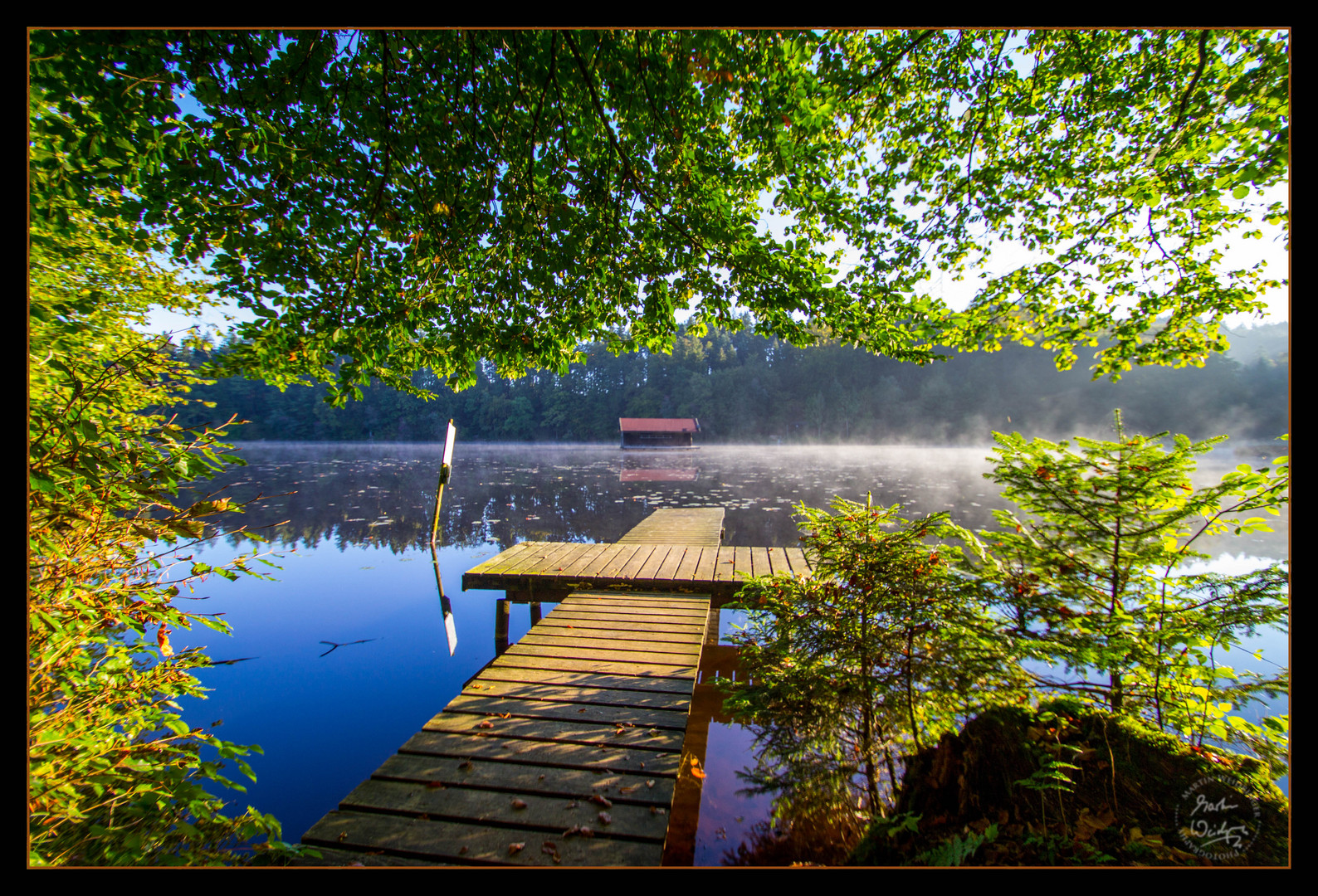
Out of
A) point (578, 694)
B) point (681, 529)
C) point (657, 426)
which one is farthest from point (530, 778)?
point (657, 426)

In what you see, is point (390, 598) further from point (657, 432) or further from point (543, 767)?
point (657, 432)

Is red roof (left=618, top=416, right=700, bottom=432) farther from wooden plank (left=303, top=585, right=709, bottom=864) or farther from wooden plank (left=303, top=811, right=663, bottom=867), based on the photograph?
wooden plank (left=303, top=811, right=663, bottom=867)

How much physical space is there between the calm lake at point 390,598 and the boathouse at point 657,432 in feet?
66.3

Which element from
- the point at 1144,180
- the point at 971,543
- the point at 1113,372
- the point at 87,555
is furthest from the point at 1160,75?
the point at 87,555

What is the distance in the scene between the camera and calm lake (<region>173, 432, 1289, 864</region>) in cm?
395

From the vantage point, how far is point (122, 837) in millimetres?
1380

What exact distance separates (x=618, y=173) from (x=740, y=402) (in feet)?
192

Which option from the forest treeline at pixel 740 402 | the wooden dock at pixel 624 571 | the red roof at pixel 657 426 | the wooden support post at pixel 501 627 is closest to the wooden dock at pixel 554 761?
the wooden dock at pixel 624 571

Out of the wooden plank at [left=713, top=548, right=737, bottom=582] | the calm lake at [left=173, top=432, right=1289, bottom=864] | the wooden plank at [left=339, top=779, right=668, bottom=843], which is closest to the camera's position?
the wooden plank at [left=339, top=779, right=668, bottom=843]

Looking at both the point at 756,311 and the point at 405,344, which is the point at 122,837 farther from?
the point at 756,311

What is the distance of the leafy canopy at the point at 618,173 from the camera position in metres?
2.45

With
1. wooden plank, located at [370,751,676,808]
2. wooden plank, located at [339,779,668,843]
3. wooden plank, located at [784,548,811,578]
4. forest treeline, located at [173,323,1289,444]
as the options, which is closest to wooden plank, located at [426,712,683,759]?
wooden plank, located at [370,751,676,808]

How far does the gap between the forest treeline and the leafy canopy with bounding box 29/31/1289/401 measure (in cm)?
4716
